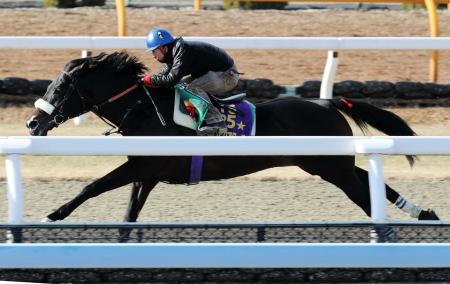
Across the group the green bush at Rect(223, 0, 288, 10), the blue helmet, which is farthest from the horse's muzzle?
the green bush at Rect(223, 0, 288, 10)

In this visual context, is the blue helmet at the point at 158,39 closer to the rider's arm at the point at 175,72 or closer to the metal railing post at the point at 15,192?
the rider's arm at the point at 175,72

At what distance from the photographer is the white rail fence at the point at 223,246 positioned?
4980 millimetres

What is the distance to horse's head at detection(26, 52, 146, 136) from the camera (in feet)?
23.7

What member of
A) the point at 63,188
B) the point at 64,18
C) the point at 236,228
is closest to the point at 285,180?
the point at 63,188

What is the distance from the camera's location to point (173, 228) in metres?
5.40

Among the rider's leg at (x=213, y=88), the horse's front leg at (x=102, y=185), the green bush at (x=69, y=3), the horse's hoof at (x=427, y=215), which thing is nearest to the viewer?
the horse's front leg at (x=102, y=185)

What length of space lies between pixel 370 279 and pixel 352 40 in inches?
224

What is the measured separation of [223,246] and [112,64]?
9.07 feet

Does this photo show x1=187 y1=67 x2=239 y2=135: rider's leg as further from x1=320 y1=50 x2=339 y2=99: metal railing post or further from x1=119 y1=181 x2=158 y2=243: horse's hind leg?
x1=320 y1=50 x2=339 y2=99: metal railing post

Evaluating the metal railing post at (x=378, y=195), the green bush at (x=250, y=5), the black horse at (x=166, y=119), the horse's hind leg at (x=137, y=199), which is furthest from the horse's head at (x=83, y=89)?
the green bush at (x=250, y=5)

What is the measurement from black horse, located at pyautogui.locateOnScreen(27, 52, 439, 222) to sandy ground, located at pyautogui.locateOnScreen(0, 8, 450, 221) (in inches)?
27.0

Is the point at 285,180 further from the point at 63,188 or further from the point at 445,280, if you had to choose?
the point at 445,280

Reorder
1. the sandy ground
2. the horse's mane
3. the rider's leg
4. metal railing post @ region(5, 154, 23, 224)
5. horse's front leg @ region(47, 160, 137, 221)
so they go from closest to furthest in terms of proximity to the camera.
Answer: metal railing post @ region(5, 154, 23, 224) < horse's front leg @ region(47, 160, 137, 221) < the rider's leg < the horse's mane < the sandy ground

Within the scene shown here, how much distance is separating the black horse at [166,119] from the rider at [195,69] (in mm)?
167
